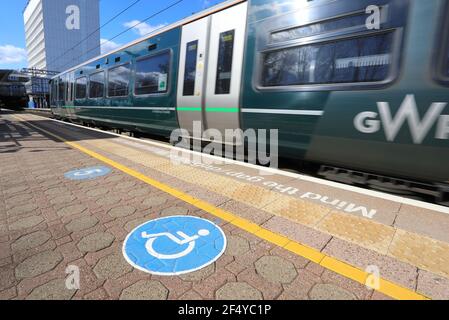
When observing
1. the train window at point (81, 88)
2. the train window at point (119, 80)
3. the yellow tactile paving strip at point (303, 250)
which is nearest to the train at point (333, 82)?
the yellow tactile paving strip at point (303, 250)

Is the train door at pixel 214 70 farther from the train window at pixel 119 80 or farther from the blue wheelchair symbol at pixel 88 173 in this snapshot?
the train window at pixel 119 80

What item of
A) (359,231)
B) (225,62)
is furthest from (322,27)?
(359,231)

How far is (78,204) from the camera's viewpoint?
3379mm

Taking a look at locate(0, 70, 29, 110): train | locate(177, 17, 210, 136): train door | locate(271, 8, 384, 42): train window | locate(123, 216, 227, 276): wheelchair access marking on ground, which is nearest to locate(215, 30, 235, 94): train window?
locate(177, 17, 210, 136): train door

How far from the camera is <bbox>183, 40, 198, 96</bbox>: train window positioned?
19.8 feet

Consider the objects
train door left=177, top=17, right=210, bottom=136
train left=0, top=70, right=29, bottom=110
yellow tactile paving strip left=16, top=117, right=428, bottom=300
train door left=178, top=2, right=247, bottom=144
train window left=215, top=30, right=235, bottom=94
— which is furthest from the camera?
train left=0, top=70, right=29, bottom=110

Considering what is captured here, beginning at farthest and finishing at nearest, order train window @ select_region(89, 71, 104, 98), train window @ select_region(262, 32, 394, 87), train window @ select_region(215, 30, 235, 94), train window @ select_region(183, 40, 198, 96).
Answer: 1. train window @ select_region(89, 71, 104, 98)
2. train window @ select_region(183, 40, 198, 96)
3. train window @ select_region(215, 30, 235, 94)
4. train window @ select_region(262, 32, 394, 87)

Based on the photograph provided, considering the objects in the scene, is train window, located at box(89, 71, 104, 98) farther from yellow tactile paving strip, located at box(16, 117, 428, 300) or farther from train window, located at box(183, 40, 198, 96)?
yellow tactile paving strip, located at box(16, 117, 428, 300)

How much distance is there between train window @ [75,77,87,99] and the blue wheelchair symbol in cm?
902

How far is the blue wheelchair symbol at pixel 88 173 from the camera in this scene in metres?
4.56

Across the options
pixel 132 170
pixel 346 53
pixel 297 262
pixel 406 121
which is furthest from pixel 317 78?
pixel 132 170

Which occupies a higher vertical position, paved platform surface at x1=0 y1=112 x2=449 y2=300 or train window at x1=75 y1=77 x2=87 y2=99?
train window at x1=75 y1=77 x2=87 y2=99

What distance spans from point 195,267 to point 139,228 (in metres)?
0.93

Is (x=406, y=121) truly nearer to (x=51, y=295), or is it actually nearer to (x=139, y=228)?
(x=139, y=228)
